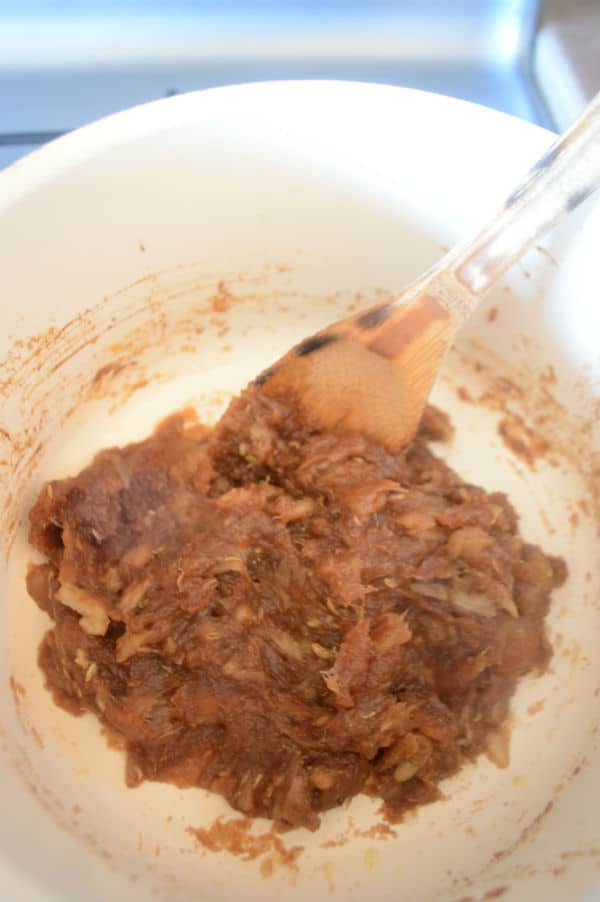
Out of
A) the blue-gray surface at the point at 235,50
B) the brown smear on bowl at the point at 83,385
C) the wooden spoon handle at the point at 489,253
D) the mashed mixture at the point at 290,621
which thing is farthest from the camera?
the blue-gray surface at the point at 235,50

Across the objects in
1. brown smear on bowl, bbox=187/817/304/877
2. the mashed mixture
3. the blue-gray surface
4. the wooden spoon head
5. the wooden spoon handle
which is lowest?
brown smear on bowl, bbox=187/817/304/877

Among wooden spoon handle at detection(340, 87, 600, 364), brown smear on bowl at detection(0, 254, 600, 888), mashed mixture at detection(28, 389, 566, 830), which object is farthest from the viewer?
brown smear on bowl at detection(0, 254, 600, 888)

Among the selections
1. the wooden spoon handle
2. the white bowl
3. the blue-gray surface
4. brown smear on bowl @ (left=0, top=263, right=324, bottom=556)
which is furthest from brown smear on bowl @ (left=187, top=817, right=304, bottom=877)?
the blue-gray surface

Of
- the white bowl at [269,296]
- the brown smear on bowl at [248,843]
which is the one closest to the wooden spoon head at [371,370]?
the white bowl at [269,296]

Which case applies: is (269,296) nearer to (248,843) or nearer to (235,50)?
(235,50)

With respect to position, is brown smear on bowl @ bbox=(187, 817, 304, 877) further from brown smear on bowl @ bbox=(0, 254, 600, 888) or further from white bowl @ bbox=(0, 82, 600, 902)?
brown smear on bowl @ bbox=(0, 254, 600, 888)

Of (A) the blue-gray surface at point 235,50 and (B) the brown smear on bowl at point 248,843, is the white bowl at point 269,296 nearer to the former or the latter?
(B) the brown smear on bowl at point 248,843
